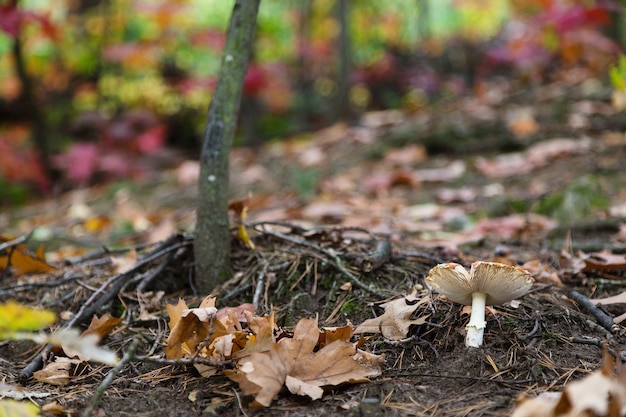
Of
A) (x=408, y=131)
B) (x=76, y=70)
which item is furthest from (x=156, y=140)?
(x=408, y=131)

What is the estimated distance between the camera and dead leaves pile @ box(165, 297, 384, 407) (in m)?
1.33

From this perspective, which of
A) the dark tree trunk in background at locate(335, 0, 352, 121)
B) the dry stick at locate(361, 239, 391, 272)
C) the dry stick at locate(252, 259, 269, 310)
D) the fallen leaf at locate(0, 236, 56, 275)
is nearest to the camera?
the dry stick at locate(252, 259, 269, 310)

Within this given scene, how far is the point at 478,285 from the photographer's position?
139 centimetres

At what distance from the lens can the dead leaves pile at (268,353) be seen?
4.38ft

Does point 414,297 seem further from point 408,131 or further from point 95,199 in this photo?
point 95,199

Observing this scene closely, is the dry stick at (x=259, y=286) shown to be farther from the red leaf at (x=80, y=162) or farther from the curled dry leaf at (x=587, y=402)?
the red leaf at (x=80, y=162)

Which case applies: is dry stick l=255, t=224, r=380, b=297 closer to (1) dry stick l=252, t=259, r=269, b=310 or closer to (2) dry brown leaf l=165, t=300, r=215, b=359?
(1) dry stick l=252, t=259, r=269, b=310

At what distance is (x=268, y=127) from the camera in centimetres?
812

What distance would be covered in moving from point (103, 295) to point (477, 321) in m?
1.18

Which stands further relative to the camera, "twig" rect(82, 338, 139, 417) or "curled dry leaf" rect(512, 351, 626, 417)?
"twig" rect(82, 338, 139, 417)

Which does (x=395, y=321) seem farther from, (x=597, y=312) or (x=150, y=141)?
(x=150, y=141)

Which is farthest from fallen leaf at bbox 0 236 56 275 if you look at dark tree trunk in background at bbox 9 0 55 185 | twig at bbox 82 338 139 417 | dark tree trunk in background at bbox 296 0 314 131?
dark tree trunk in background at bbox 296 0 314 131

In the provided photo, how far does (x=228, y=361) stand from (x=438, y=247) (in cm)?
110

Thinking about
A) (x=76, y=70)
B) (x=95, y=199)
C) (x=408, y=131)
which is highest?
(x=76, y=70)
